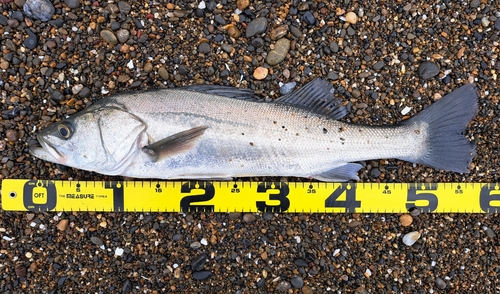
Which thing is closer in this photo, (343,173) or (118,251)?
(343,173)

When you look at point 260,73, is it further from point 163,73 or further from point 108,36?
point 108,36

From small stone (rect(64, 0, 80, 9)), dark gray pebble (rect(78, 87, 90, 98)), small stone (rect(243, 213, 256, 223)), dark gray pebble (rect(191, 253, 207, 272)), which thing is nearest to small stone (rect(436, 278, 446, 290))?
small stone (rect(243, 213, 256, 223))

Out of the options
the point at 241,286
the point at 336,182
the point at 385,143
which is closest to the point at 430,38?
the point at 385,143

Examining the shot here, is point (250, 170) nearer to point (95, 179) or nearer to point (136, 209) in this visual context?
point (136, 209)

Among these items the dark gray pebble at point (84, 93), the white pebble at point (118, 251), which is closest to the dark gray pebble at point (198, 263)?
the white pebble at point (118, 251)

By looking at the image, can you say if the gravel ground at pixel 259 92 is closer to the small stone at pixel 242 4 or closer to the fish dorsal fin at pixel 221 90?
the small stone at pixel 242 4

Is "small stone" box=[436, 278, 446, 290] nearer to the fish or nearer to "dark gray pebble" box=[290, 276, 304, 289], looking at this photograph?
the fish

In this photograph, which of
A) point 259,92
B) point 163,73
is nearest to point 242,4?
point 259,92
